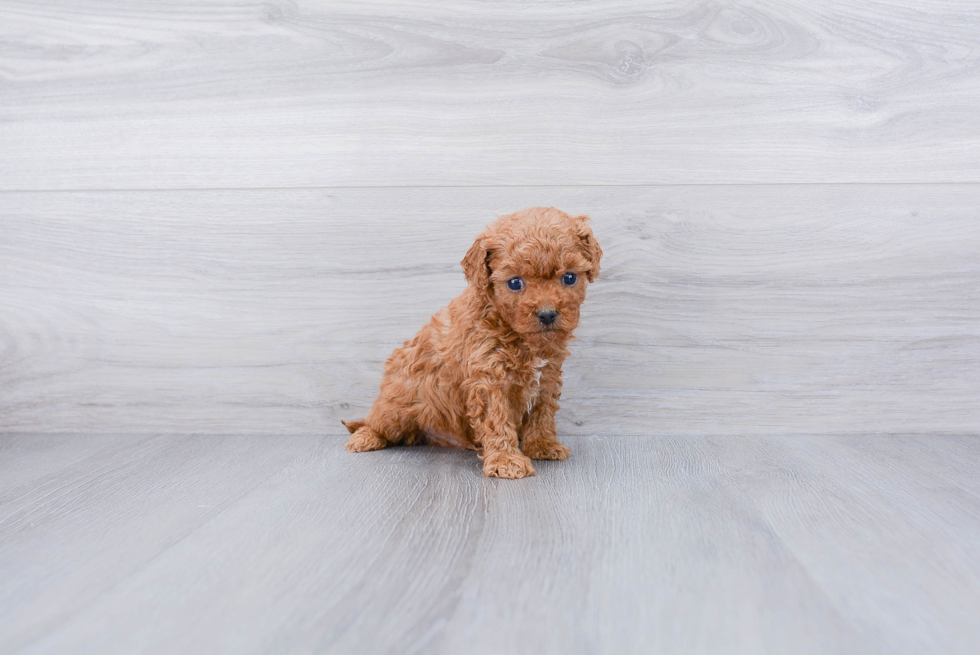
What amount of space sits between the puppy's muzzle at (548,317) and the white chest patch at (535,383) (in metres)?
0.15

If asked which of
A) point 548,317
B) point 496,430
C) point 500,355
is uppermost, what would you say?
point 548,317

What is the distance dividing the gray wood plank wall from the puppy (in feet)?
0.72

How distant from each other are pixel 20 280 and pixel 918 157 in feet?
7.91

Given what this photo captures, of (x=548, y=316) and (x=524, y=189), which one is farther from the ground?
(x=524, y=189)

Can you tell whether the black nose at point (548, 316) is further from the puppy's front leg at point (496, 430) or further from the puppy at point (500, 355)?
the puppy's front leg at point (496, 430)

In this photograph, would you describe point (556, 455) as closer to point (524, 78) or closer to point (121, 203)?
point (524, 78)

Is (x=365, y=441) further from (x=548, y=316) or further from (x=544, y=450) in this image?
(x=548, y=316)

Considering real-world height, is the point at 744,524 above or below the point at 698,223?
below

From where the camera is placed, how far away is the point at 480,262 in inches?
53.2

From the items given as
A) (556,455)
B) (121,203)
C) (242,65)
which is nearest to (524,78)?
(242,65)

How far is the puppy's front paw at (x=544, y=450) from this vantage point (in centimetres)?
150

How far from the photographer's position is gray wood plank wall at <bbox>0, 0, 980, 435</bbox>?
5.52ft

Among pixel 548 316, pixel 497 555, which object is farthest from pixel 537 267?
pixel 497 555

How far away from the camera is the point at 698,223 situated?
5.57 feet
